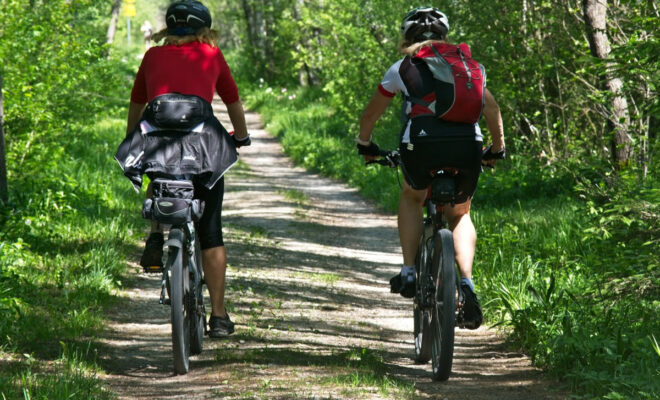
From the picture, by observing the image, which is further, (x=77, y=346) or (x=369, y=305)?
(x=369, y=305)

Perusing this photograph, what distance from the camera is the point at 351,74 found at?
17.1 metres

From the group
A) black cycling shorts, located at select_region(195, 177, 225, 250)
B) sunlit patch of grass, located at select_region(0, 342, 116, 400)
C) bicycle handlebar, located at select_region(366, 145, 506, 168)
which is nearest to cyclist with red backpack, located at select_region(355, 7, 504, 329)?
bicycle handlebar, located at select_region(366, 145, 506, 168)

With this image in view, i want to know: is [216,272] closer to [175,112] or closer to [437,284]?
[175,112]

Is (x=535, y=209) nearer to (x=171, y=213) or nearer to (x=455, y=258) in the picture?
(x=455, y=258)

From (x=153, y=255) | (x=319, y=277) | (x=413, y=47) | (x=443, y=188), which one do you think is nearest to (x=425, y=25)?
(x=413, y=47)

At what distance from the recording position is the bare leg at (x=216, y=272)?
491 centimetres

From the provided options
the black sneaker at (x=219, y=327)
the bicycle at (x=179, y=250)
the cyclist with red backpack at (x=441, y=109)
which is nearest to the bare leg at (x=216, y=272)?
the black sneaker at (x=219, y=327)

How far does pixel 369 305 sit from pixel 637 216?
8.40 ft

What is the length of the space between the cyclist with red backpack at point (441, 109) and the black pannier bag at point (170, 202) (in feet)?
3.73

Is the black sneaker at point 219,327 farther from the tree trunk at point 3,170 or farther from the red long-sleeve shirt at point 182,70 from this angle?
the tree trunk at point 3,170

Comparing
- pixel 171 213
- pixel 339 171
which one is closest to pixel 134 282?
pixel 171 213

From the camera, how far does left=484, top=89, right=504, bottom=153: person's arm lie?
463 centimetres

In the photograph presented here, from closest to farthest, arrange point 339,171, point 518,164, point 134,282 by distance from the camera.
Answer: point 134,282, point 518,164, point 339,171

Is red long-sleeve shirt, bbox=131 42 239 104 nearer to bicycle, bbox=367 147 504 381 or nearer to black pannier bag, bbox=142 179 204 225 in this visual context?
black pannier bag, bbox=142 179 204 225
